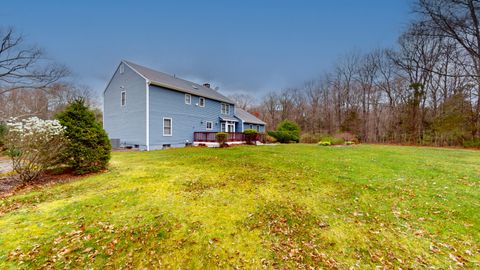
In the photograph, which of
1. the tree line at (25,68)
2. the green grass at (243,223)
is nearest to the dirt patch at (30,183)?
the green grass at (243,223)

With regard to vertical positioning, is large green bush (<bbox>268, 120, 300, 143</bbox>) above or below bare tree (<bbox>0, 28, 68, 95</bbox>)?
below

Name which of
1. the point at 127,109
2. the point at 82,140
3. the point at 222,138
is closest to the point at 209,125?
the point at 222,138

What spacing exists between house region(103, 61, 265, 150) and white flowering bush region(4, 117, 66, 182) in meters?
8.91

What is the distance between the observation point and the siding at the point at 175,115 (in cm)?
1527

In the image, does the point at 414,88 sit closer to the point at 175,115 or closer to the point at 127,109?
the point at 175,115

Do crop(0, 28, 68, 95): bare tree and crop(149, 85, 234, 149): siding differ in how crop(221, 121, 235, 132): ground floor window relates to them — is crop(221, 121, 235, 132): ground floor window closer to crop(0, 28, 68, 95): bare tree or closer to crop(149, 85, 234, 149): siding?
crop(149, 85, 234, 149): siding

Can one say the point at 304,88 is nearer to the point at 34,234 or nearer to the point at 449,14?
the point at 449,14

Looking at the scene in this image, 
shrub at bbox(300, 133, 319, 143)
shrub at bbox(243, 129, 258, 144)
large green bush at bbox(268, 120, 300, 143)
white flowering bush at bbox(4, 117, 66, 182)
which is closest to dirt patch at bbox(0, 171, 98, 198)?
white flowering bush at bbox(4, 117, 66, 182)

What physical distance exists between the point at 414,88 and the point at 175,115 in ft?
87.4

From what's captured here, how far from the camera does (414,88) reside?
73.8 feet

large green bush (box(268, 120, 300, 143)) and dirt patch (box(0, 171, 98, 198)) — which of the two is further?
large green bush (box(268, 120, 300, 143))

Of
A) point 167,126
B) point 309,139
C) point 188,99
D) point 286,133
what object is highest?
point 188,99

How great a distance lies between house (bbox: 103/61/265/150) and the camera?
49.4 ft

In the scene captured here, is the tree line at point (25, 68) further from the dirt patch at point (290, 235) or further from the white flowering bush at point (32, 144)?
the dirt patch at point (290, 235)
